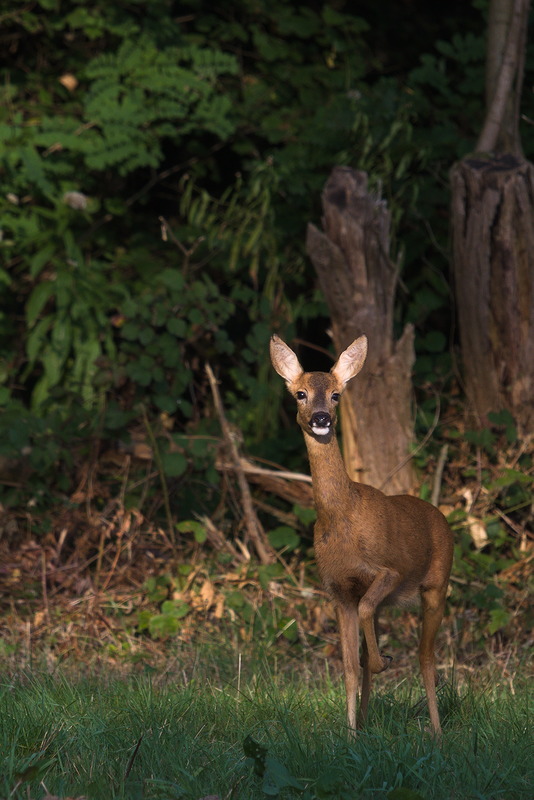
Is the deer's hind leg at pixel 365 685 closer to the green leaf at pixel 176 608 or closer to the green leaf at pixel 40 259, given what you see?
the green leaf at pixel 176 608

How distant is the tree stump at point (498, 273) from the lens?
246 inches

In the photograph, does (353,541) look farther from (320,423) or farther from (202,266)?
(202,266)

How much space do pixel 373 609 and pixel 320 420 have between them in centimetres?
66

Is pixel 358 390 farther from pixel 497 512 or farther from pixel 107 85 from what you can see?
pixel 107 85

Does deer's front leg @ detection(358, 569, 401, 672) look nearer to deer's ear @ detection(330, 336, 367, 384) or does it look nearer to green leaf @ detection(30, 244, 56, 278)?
deer's ear @ detection(330, 336, 367, 384)

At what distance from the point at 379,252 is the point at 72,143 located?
227cm

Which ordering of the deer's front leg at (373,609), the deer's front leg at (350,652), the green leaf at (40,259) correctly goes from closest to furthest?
1. the deer's front leg at (373,609)
2. the deer's front leg at (350,652)
3. the green leaf at (40,259)

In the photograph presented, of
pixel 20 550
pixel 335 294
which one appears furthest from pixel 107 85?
pixel 20 550

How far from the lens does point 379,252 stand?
6.10 metres

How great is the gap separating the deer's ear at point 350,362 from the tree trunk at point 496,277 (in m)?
2.29

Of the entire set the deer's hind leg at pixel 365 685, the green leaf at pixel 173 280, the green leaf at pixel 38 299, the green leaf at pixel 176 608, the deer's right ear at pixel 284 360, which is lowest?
the green leaf at pixel 176 608

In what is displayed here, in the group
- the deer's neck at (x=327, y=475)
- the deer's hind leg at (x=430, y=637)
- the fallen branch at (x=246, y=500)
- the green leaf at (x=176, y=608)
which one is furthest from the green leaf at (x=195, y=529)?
the deer's neck at (x=327, y=475)

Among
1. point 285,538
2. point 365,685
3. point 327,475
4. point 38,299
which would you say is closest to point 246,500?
point 285,538

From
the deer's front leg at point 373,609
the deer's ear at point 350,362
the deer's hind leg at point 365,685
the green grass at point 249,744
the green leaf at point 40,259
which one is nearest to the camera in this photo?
the green grass at point 249,744
